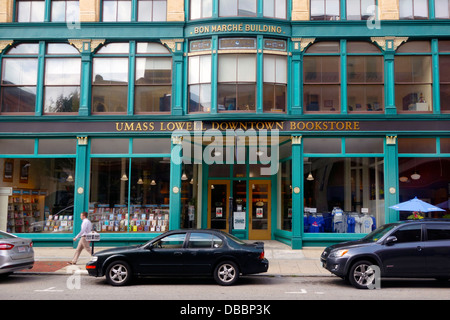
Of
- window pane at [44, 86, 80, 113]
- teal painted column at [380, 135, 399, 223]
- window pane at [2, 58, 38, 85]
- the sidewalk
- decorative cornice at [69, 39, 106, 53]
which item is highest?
decorative cornice at [69, 39, 106, 53]

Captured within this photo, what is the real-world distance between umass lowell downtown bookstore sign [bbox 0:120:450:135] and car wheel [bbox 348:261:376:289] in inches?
287

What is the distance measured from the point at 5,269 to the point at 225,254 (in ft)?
18.0

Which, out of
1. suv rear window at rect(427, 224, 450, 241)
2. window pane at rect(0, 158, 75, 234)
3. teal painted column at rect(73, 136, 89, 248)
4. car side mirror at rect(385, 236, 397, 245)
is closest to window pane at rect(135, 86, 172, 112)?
teal painted column at rect(73, 136, 89, 248)

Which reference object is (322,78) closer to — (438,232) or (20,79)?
(438,232)

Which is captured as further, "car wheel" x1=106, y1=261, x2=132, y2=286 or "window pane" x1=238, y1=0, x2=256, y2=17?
"window pane" x1=238, y1=0, x2=256, y2=17

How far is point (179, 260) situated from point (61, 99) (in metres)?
10.0

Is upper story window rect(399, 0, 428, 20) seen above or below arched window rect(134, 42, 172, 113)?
above

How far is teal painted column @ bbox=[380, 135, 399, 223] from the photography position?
16.8 metres

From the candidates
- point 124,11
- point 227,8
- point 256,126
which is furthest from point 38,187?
point 227,8

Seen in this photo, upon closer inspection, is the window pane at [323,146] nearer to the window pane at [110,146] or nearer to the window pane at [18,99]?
the window pane at [110,146]

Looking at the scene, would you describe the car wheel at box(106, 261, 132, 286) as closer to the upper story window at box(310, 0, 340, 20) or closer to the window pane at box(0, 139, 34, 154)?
the window pane at box(0, 139, 34, 154)

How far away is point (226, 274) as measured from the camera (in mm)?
11086

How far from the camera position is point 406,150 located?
17.1 m

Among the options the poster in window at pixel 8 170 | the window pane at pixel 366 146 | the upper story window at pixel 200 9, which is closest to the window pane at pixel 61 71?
the poster in window at pixel 8 170
